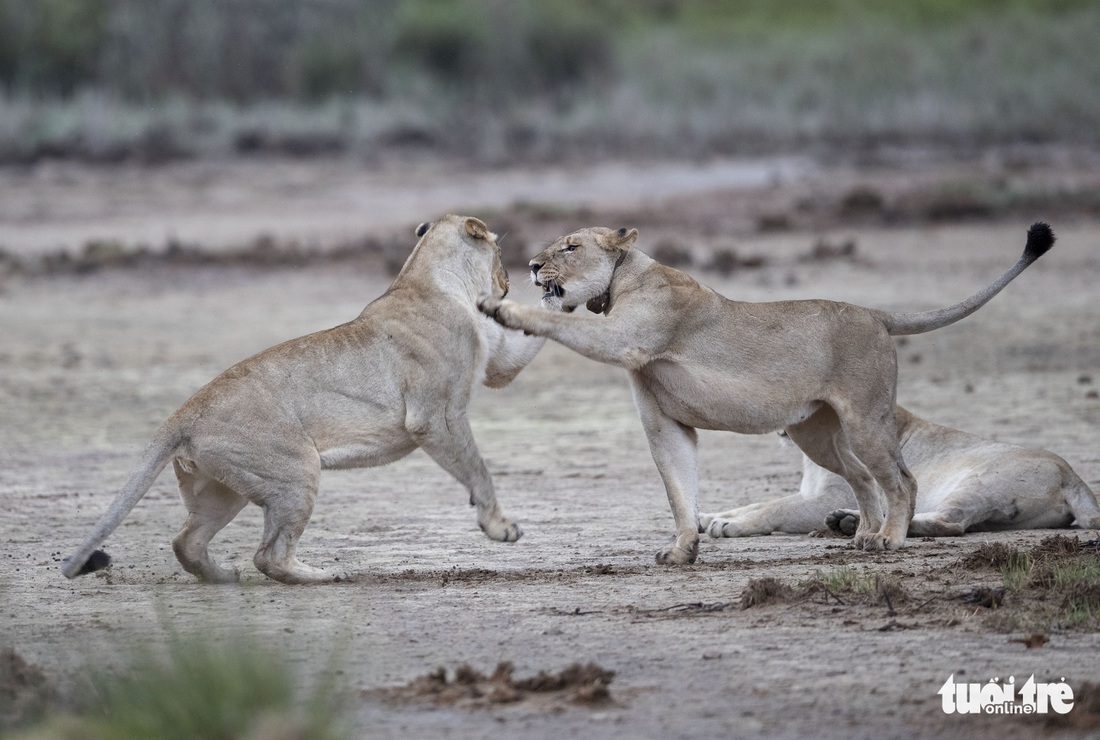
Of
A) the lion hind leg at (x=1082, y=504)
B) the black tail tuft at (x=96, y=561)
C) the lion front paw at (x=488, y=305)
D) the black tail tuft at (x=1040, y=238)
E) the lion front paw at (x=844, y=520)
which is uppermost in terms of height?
the black tail tuft at (x=1040, y=238)

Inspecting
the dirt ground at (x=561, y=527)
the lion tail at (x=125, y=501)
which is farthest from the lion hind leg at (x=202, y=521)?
the lion tail at (x=125, y=501)

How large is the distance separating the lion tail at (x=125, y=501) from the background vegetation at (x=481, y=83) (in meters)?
18.8

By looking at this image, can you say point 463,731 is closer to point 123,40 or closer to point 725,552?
point 725,552

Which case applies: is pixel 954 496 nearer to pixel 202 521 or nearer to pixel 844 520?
pixel 844 520

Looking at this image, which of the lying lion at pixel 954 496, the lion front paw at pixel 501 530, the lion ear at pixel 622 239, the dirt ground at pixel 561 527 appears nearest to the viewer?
the dirt ground at pixel 561 527

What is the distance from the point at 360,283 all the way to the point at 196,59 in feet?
48.3

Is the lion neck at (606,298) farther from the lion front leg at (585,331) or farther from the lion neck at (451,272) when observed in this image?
the lion neck at (451,272)

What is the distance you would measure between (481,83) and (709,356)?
2653 cm

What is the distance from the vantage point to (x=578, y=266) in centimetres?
777

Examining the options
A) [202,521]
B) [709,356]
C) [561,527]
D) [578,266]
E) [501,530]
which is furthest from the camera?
[561,527]

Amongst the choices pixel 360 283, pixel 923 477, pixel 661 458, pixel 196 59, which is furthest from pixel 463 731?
pixel 196 59

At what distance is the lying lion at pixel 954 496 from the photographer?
8.13m

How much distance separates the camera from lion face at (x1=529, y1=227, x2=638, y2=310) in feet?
25.4

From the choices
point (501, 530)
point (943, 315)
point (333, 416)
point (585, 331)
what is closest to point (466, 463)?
point (501, 530)
